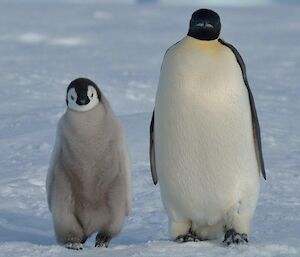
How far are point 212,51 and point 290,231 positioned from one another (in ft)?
3.91

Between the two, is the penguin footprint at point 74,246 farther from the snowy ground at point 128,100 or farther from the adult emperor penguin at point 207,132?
the adult emperor penguin at point 207,132

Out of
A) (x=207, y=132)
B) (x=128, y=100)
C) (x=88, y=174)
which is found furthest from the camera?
(x=128, y=100)

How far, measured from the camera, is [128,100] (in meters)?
9.09

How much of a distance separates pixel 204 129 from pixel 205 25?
1.50 ft

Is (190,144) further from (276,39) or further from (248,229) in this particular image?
(276,39)

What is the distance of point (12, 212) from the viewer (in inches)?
200

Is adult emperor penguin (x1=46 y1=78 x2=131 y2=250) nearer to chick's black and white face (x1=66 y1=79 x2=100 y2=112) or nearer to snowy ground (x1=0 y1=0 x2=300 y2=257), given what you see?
chick's black and white face (x1=66 y1=79 x2=100 y2=112)

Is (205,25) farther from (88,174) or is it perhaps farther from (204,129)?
(88,174)

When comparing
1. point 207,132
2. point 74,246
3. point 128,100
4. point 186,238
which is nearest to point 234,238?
point 186,238

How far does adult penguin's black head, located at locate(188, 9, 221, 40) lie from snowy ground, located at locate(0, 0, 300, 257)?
2.99 ft

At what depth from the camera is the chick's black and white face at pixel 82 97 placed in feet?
13.2

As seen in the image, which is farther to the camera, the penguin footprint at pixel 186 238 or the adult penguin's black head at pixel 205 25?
the penguin footprint at pixel 186 238

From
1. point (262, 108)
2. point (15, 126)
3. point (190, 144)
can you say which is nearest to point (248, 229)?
point (190, 144)

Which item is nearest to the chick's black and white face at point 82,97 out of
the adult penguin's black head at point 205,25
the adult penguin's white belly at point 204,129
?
the adult penguin's white belly at point 204,129
